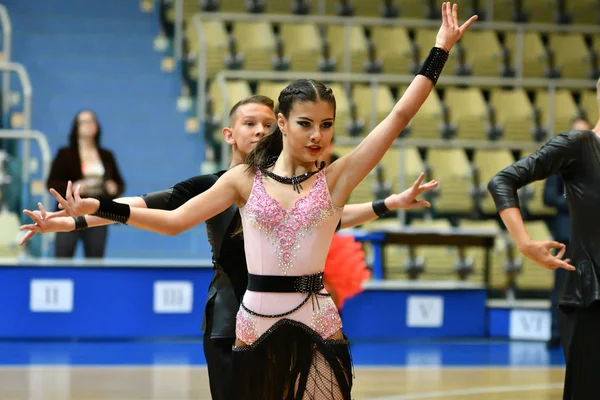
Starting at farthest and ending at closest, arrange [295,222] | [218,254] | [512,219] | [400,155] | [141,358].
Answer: [400,155], [141,358], [218,254], [512,219], [295,222]

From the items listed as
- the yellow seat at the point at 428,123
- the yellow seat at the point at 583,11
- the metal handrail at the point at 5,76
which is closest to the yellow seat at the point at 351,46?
the yellow seat at the point at 428,123

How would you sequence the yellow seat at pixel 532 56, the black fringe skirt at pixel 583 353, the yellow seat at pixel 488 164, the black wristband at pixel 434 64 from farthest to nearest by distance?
the yellow seat at pixel 532 56, the yellow seat at pixel 488 164, the black fringe skirt at pixel 583 353, the black wristband at pixel 434 64

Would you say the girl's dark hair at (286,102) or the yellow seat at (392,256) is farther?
the yellow seat at (392,256)

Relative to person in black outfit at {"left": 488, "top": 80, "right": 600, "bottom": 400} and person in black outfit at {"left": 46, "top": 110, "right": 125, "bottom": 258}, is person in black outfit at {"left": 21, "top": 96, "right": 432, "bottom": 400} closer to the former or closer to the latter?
person in black outfit at {"left": 488, "top": 80, "right": 600, "bottom": 400}

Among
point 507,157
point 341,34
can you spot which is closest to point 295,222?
point 507,157

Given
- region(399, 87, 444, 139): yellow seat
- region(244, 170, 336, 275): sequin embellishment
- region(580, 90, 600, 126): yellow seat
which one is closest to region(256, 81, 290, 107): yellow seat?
region(399, 87, 444, 139): yellow seat

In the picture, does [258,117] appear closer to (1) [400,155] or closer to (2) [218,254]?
(2) [218,254]

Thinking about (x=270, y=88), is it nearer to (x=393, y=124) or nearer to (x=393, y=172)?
(x=393, y=172)

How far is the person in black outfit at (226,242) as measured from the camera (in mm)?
4090

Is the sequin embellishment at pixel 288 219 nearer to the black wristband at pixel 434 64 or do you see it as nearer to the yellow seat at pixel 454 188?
the black wristband at pixel 434 64

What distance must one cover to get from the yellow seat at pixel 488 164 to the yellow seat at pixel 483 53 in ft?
6.14

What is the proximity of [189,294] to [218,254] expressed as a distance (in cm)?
558

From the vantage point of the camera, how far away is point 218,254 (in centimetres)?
422

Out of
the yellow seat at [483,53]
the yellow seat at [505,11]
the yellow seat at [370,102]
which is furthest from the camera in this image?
the yellow seat at [505,11]
